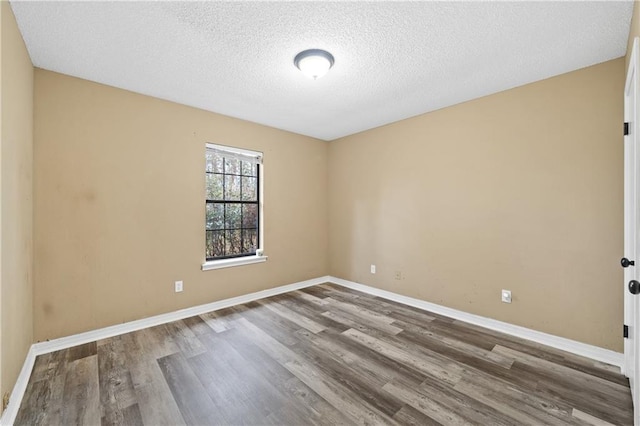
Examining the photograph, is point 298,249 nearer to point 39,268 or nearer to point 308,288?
point 308,288

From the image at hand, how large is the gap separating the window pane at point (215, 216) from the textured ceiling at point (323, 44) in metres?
1.37

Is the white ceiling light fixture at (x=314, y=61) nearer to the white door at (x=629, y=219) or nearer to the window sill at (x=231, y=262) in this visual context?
the white door at (x=629, y=219)

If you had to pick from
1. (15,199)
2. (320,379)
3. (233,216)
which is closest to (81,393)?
(15,199)

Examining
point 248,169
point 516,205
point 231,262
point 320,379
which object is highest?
point 248,169

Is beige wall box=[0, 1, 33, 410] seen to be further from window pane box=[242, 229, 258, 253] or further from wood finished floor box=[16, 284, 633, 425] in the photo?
window pane box=[242, 229, 258, 253]

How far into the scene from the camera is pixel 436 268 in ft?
11.2

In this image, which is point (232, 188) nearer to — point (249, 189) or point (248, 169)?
point (249, 189)

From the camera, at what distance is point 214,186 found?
3.66 metres

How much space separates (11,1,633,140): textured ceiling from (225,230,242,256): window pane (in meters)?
1.80

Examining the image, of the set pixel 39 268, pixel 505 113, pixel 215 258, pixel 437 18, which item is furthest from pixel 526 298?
pixel 39 268

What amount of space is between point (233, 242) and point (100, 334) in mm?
1713

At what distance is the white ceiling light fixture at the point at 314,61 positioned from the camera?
7.06 feet

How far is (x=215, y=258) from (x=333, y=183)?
234cm

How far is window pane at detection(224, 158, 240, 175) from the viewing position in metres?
3.80
